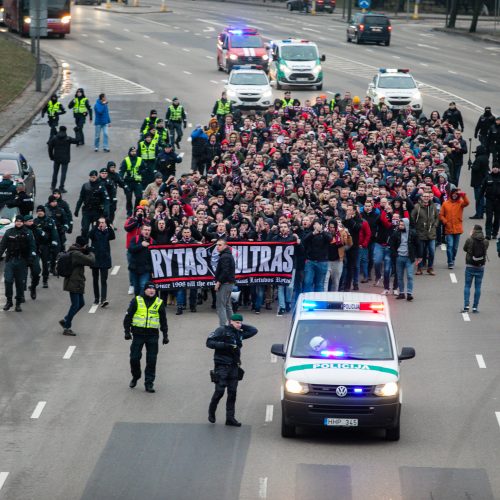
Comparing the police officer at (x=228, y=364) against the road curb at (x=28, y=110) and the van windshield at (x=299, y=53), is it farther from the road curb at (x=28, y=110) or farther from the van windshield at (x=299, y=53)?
the van windshield at (x=299, y=53)

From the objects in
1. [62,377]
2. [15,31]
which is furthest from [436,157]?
[15,31]

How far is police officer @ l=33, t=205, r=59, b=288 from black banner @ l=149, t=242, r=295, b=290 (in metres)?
2.28

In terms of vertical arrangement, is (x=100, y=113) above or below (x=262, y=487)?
below

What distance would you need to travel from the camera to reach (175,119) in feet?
134

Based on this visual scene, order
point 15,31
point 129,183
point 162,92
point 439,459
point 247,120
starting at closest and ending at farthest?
1. point 439,459
2. point 129,183
3. point 247,120
4. point 162,92
5. point 15,31

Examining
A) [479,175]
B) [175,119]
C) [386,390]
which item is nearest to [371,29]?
[175,119]

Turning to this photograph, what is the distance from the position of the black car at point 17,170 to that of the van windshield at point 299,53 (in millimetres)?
22750

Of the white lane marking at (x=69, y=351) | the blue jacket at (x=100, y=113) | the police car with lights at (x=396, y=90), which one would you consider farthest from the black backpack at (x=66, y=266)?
the police car with lights at (x=396, y=90)

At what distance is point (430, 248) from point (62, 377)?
31.5 feet

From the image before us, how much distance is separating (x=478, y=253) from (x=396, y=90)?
24.9m

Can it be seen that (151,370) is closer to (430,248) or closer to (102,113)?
(430,248)

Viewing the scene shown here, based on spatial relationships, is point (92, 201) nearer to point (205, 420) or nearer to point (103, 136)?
point (205, 420)

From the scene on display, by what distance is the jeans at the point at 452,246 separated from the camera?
28.2 metres

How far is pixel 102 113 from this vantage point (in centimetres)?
4056
